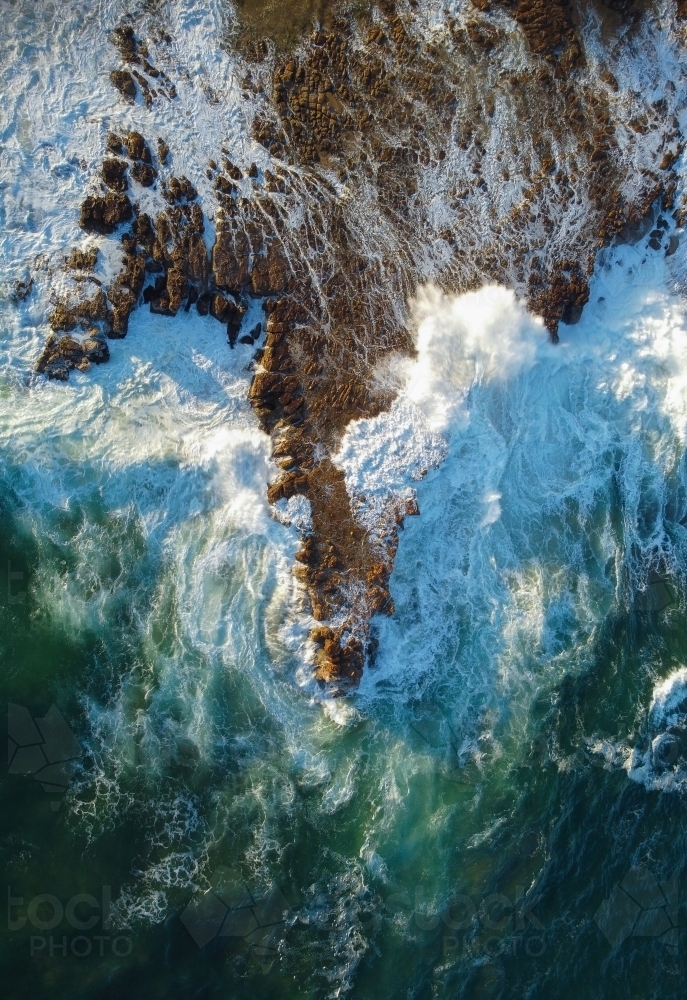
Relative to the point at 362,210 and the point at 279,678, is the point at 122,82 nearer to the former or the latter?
the point at 362,210

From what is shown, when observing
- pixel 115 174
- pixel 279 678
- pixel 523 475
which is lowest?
pixel 279 678

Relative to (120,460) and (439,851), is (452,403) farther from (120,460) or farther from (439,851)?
(439,851)

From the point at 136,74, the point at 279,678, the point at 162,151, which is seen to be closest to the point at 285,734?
the point at 279,678

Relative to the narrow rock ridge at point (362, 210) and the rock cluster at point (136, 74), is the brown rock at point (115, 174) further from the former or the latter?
the rock cluster at point (136, 74)

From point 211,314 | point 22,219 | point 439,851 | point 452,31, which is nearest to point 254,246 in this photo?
point 211,314

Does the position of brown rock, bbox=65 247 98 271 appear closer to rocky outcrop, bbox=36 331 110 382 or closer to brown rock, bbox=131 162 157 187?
rocky outcrop, bbox=36 331 110 382

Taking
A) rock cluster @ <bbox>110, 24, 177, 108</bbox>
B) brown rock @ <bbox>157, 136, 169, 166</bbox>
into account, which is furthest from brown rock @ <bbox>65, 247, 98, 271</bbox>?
rock cluster @ <bbox>110, 24, 177, 108</bbox>

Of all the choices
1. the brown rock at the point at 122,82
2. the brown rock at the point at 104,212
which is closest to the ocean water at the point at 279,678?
the brown rock at the point at 122,82
